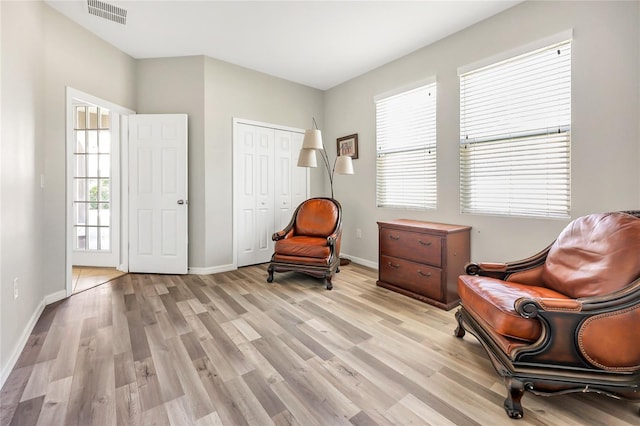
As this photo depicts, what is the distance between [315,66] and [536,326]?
3.81m

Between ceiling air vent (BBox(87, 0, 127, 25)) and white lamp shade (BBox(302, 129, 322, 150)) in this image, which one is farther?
white lamp shade (BBox(302, 129, 322, 150))

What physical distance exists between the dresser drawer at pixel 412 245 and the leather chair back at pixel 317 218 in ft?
2.55

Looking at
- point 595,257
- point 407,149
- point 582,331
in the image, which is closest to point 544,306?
point 582,331

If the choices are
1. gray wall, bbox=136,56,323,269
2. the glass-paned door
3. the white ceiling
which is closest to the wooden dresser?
the white ceiling

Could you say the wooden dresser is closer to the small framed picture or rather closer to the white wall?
the white wall

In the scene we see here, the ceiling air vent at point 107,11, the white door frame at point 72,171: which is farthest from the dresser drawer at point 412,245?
the ceiling air vent at point 107,11

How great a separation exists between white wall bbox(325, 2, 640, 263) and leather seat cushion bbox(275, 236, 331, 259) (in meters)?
1.10

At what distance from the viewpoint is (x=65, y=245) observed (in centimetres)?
300

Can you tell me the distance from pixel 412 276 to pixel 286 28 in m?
2.93

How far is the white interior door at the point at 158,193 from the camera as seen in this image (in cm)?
371

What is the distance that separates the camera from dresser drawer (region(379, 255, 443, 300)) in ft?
9.09

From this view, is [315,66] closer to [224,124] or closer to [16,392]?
[224,124]

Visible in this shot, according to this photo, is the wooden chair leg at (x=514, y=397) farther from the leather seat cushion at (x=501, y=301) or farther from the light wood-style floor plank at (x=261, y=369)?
the leather seat cushion at (x=501, y=301)

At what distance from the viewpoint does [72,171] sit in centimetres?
307
